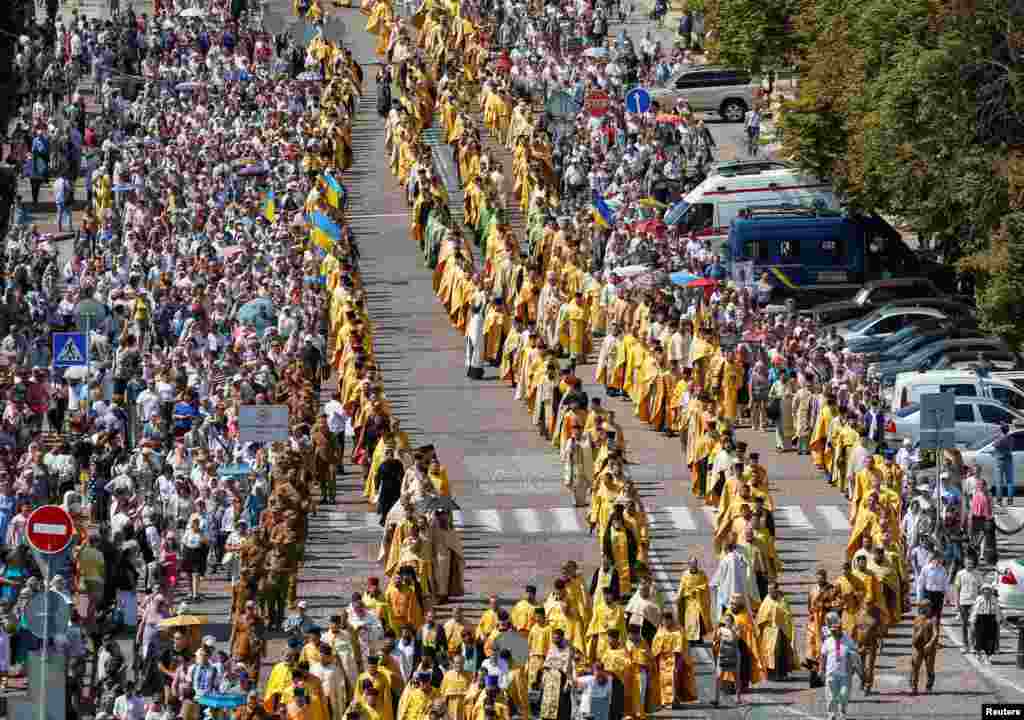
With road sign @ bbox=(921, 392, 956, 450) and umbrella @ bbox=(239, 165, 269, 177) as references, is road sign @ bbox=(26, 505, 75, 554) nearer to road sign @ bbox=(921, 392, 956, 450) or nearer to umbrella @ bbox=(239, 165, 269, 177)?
road sign @ bbox=(921, 392, 956, 450)

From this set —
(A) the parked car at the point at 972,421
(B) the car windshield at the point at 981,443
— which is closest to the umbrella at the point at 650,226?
(A) the parked car at the point at 972,421

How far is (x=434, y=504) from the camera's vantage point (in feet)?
124

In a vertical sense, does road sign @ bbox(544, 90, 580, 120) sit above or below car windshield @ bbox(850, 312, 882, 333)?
above

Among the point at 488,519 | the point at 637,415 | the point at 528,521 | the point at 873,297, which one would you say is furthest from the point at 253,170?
the point at 528,521

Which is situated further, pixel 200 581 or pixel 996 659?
pixel 200 581

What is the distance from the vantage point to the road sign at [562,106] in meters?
65.9

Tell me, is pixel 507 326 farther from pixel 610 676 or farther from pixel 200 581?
pixel 610 676

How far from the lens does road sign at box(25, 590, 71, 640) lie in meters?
26.7

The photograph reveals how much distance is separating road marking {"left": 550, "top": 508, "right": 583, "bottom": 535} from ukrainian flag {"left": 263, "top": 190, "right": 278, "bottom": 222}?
1440cm

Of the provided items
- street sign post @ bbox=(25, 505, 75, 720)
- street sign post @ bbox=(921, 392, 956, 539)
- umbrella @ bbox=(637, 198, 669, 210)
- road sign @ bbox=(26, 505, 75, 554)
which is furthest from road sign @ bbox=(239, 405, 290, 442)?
umbrella @ bbox=(637, 198, 669, 210)

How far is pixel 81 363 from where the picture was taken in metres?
43.6

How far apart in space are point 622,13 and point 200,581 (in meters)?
44.6

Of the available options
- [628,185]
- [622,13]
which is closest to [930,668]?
[628,185]

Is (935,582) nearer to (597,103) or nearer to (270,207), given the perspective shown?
(270,207)
